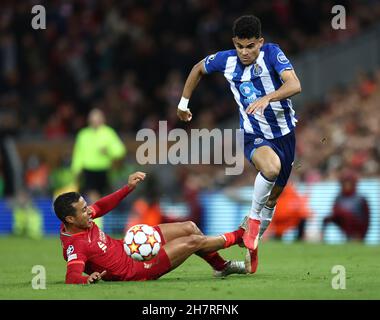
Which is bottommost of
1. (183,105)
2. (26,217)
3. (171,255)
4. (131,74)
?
(171,255)

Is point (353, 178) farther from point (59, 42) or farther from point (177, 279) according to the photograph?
point (59, 42)

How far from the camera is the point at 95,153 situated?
54.6 feet

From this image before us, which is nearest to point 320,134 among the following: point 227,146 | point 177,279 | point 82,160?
point 227,146

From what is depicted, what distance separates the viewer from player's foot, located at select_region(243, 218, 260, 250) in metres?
9.51

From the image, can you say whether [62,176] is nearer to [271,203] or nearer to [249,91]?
[271,203]

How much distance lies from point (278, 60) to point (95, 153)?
7.37 meters

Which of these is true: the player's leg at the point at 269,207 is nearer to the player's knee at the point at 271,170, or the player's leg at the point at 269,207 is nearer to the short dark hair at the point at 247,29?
the player's knee at the point at 271,170

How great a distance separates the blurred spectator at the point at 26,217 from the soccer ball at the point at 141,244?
33.1 ft

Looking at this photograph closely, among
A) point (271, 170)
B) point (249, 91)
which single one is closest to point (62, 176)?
point (249, 91)

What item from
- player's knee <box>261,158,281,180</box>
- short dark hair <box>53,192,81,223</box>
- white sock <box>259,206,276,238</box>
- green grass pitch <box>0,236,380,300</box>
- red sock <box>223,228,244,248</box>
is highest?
player's knee <box>261,158,281,180</box>

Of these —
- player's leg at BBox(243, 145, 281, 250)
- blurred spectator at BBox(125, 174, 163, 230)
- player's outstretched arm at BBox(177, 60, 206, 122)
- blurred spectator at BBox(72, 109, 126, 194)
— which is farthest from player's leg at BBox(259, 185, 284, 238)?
blurred spectator at BBox(125, 174, 163, 230)

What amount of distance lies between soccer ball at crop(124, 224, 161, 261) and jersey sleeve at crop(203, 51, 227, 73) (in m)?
1.96

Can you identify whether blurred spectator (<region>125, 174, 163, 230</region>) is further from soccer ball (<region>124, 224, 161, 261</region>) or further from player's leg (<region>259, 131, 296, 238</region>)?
soccer ball (<region>124, 224, 161, 261</region>)

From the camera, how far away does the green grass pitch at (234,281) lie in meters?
8.18
